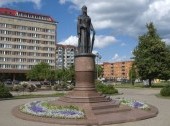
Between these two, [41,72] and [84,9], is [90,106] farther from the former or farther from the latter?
[41,72]

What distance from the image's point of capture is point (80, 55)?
2072 centimetres

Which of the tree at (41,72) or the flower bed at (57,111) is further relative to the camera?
the tree at (41,72)

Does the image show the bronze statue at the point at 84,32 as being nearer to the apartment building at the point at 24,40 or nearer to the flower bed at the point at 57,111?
the flower bed at the point at 57,111

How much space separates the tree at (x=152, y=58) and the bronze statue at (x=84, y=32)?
130 ft

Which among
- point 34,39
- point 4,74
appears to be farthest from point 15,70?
point 34,39

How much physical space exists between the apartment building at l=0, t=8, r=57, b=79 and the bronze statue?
3399 inches

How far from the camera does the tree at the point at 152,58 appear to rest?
60062 millimetres

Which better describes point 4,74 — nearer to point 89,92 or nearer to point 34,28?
point 34,28

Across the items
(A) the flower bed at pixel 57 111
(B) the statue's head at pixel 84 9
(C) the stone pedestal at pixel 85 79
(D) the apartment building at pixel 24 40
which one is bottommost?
(A) the flower bed at pixel 57 111

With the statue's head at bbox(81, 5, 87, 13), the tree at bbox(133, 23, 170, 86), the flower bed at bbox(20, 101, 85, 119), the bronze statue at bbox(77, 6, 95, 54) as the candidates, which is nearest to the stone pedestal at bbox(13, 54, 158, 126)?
the flower bed at bbox(20, 101, 85, 119)

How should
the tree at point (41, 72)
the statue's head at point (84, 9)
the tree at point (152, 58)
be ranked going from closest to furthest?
the statue's head at point (84, 9) < the tree at point (152, 58) < the tree at point (41, 72)

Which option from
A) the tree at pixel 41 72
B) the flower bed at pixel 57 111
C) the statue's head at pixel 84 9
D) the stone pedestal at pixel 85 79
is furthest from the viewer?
the tree at pixel 41 72

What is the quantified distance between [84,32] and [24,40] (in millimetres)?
92323

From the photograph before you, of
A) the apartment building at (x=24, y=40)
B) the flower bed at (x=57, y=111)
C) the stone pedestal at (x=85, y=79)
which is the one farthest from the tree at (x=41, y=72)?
the flower bed at (x=57, y=111)
